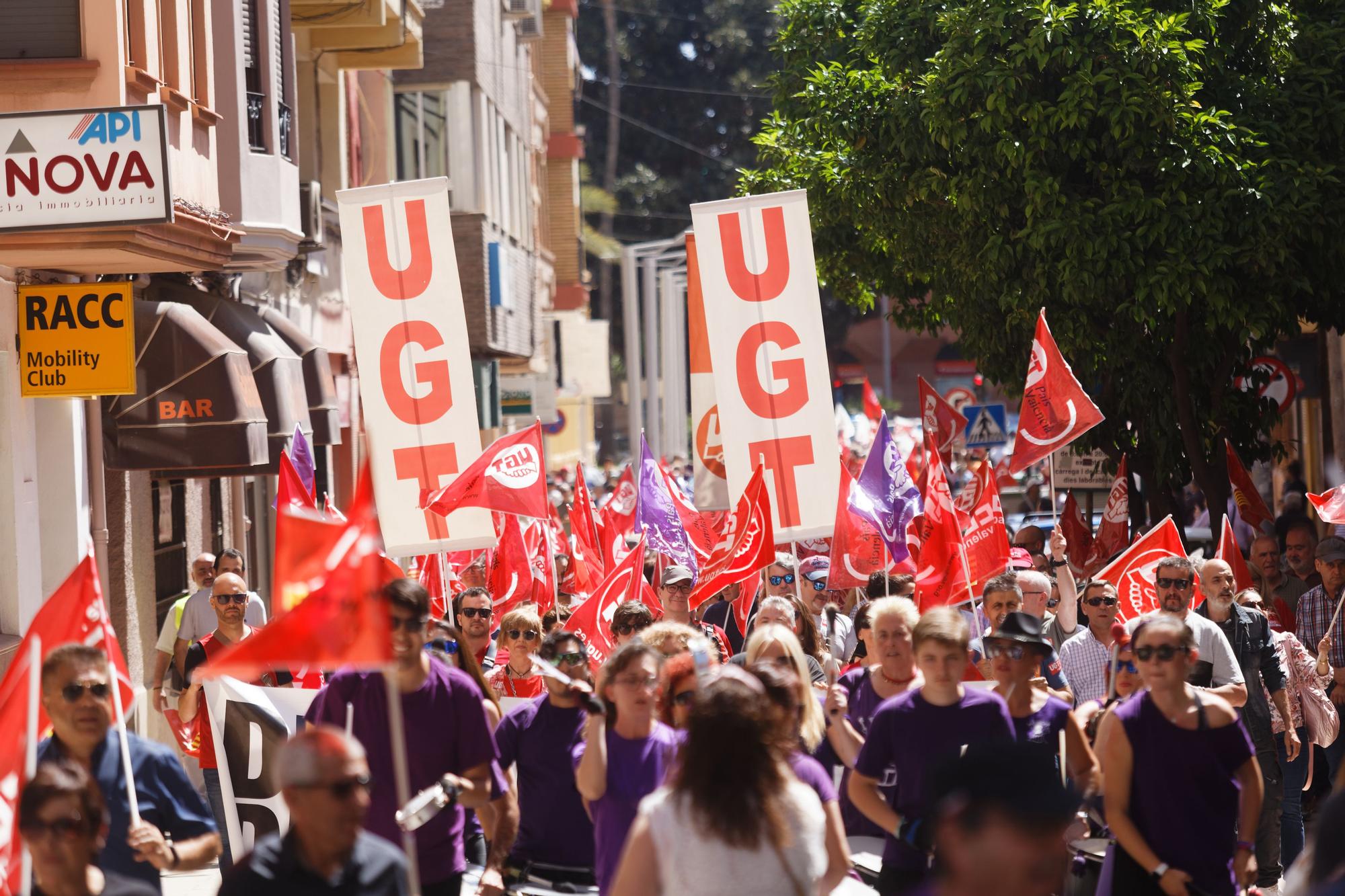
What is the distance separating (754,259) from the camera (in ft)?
38.3

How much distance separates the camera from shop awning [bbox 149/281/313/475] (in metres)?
15.3

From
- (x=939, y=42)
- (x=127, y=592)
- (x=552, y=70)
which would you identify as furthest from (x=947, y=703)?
(x=552, y=70)

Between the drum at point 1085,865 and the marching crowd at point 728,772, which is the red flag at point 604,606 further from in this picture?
the drum at point 1085,865

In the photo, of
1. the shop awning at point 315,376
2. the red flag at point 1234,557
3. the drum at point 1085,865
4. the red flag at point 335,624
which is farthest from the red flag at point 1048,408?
the red flag at point 335,624

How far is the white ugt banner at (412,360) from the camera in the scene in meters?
11.0

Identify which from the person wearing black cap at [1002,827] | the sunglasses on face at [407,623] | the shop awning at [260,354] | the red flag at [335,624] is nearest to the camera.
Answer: the person wearing black cap at [1002,827]

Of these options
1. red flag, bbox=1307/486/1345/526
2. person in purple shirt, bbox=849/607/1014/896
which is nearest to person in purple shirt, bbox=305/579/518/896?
person in purple shirt, bbox=849/607/1014/896

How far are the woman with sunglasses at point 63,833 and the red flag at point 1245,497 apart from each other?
43.4 ft

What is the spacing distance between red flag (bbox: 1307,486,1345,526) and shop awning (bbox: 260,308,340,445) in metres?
9.22

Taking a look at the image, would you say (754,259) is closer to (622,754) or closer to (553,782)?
(553,782)

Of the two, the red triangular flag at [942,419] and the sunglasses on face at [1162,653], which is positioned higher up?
the red triangular flag at [942,419]

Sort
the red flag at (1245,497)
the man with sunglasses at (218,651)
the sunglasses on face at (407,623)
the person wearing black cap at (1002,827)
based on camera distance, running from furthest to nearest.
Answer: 1. the red flag at (1245,497)
2. the man with sunglasses at (218,651)
3. the sunglasses on face at (407,623)
4. the person wearing black cap at (1002,827)

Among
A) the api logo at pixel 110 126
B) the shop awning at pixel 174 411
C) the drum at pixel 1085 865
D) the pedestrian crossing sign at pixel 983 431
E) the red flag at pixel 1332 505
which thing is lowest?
the drum at pixel 1085 865

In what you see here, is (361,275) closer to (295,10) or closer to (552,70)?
(295,10)
